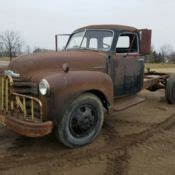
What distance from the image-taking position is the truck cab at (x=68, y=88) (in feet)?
16.3

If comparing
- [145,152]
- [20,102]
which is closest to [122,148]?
[145,152]

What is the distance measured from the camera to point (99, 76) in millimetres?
5652

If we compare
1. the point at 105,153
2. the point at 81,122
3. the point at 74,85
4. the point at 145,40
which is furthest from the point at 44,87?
the point at 145,40

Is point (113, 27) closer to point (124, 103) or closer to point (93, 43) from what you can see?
point (93, 43)

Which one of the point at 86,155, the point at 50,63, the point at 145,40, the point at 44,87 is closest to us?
the point at 44,87

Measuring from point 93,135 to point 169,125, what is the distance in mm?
2168

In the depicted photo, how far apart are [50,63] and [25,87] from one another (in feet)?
2.00

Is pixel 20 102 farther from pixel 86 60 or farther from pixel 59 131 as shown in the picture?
pixel 86 60

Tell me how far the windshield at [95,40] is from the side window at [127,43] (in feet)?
0.77

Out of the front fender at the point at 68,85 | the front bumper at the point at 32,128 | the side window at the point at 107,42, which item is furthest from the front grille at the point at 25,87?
the side window at the point at 107,42

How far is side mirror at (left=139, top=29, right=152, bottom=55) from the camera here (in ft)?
21.7

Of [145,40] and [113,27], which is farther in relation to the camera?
[113,27]

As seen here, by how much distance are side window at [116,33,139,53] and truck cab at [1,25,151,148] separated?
0.13 ft

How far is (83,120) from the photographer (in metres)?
5.40
